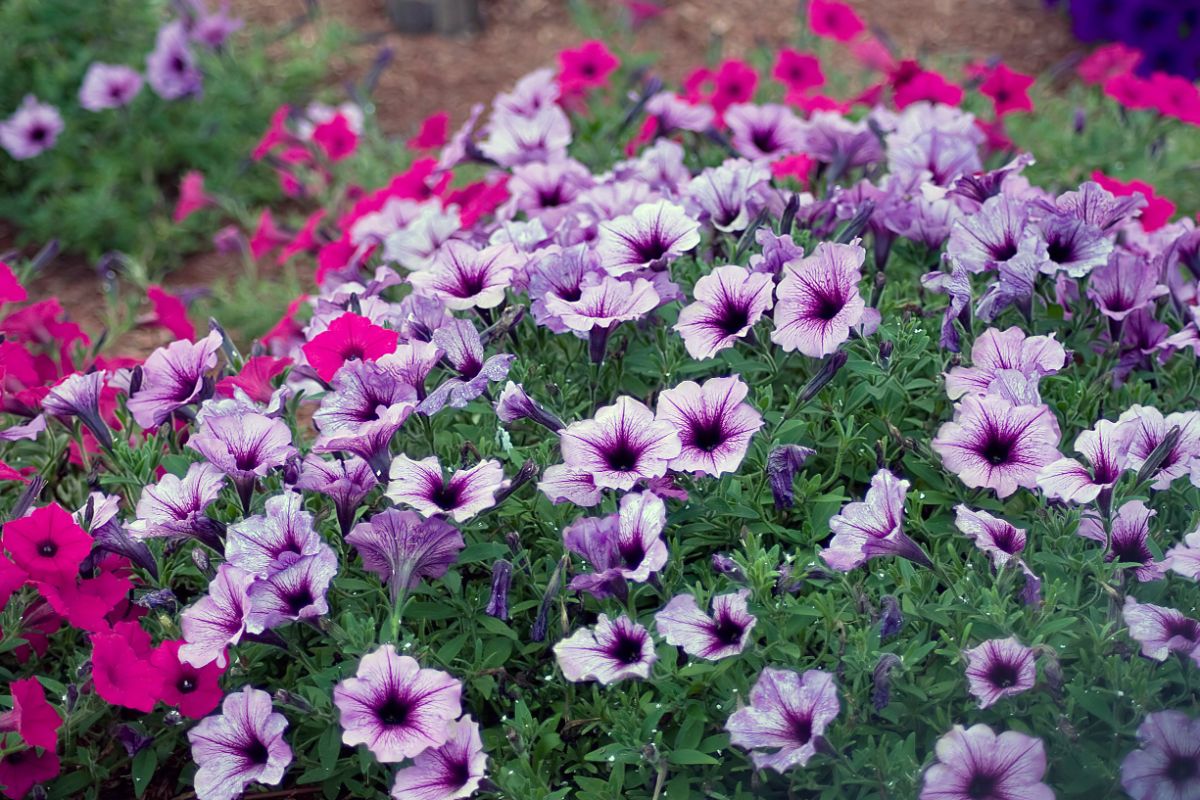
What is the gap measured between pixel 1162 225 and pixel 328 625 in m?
2.18

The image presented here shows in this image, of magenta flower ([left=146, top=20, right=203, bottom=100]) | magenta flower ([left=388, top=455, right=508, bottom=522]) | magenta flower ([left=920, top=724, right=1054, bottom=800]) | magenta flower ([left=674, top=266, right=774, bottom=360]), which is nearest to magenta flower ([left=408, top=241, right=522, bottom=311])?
magenta flower ([left=674, top=266, right=774, bottom=360])

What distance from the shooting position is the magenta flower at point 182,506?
2.08 metres

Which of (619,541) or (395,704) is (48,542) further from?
(619,541)

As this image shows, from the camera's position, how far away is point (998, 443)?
2020mm

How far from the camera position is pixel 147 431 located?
249cm

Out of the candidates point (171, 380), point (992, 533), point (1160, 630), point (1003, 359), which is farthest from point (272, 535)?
point (1160, 630)

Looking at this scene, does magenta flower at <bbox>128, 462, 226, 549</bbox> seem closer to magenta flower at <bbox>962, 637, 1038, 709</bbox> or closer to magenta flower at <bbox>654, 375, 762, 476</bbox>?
magenta flower at <bbox>654, 375, 762, 476</bbox>

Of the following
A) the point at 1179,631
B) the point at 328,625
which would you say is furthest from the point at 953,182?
the point at 328,625

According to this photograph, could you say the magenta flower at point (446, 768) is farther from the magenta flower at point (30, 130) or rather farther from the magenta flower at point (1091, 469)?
the magenta flower at point (30, 130)

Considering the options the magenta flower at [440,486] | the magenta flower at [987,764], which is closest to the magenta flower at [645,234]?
the magenta flower at [440,486]

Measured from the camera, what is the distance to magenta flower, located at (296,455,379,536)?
6.69 ft

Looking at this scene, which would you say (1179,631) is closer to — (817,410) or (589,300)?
(817,410)

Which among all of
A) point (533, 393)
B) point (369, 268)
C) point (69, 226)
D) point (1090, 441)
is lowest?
point (69, 226)

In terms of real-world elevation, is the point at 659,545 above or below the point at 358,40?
above
